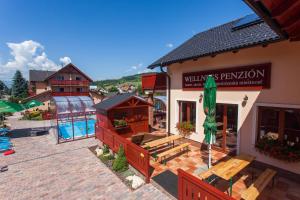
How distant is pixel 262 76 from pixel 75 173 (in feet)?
30.5

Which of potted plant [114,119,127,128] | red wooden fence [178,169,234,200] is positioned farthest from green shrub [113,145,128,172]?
potted plant [114,119,127,128]

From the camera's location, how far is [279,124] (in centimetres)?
618

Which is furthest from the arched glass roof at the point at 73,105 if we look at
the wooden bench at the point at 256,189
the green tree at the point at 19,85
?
the green tree at the point at 19,85

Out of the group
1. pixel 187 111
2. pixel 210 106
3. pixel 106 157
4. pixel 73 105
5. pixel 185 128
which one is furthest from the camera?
pixel 73 105

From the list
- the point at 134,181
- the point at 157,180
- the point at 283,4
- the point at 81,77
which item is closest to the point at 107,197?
the point at 134,181

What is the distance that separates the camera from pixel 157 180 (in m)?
6.14

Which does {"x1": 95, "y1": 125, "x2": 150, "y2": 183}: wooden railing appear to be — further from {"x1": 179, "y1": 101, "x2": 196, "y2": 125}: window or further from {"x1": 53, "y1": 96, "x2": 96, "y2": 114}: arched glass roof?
{"x1": 53, "y1": 96, "x2": 96, "y2": 114}: arched glass roof

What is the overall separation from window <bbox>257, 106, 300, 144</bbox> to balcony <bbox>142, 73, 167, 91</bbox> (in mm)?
6285

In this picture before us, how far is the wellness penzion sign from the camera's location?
20.9 ft

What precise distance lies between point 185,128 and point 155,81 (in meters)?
4.37

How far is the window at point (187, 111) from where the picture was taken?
972 centimetres

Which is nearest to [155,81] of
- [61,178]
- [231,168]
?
[231,168]

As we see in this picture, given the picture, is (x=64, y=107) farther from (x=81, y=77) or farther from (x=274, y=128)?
(x=274, y=128)

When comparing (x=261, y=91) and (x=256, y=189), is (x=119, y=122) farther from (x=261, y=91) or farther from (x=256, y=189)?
(x=256, y=189)
